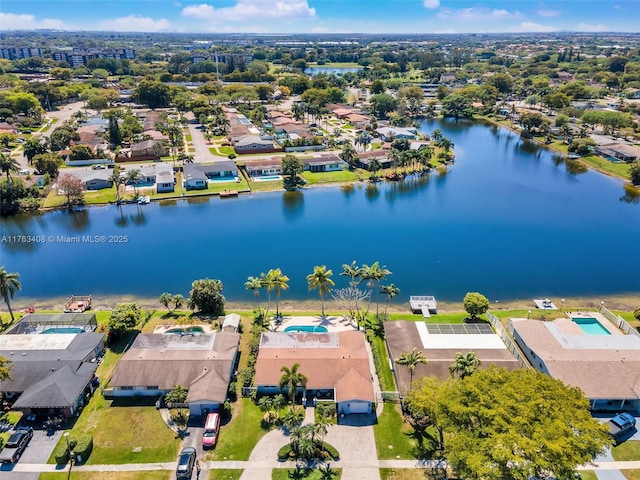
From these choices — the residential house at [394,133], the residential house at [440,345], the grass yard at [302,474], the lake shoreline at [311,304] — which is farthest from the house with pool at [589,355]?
the residential house at [394,133]

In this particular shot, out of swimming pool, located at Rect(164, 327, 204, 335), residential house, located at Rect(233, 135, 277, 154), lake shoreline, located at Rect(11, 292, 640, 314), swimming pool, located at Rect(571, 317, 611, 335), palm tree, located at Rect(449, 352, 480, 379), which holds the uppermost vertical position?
residential house, located at Rect(233, 135, 277, 154)

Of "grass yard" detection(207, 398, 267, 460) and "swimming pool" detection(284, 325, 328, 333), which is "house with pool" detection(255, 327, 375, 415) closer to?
"swimming pool" detection(284, 325, 328, 333)

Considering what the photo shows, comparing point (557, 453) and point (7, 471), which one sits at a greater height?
point (557, 453)

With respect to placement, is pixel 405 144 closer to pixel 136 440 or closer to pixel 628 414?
pixel 628 414

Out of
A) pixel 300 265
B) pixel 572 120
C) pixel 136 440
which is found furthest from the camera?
pixel 572 120

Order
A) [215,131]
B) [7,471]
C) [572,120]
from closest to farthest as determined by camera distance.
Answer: [7,471] < [215,131] < [572,120]

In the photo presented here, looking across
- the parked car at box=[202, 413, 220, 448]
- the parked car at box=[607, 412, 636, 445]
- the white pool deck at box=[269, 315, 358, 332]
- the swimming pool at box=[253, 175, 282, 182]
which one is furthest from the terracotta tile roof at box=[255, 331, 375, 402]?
the swimming pool at box=[253, 175, 282, 182]

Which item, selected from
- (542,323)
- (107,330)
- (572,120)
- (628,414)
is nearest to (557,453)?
(628,414)
